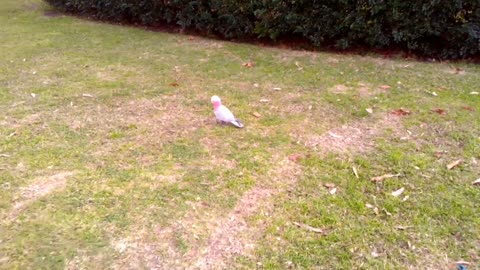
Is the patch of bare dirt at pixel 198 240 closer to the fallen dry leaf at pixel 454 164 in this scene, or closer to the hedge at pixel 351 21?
the fallen dry leaf at pixel 454 164

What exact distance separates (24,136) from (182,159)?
4.19 ft

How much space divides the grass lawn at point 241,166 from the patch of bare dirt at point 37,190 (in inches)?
0.5

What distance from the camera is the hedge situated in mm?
4531

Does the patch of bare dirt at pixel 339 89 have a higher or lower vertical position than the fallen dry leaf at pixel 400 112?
lower

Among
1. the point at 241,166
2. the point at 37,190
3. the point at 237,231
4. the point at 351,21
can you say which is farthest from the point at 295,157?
the point at 351,21

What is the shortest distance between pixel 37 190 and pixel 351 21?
12.8 ft

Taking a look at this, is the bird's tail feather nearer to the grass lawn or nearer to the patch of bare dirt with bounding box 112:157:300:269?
the grass lawn

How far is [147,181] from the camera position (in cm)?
254

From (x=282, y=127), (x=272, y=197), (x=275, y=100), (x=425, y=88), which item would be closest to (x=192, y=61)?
(x=275, y=100)

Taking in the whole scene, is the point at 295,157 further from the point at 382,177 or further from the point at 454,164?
the point at 454,164

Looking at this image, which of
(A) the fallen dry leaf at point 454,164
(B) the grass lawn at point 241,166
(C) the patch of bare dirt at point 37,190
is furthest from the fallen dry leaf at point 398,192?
(C) the patch of bare dirt at point 37,190

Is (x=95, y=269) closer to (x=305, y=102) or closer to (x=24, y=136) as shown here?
(x=24, y=136)

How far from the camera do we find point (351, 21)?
4.93 m

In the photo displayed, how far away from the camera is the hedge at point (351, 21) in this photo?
4531 mm
